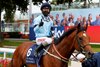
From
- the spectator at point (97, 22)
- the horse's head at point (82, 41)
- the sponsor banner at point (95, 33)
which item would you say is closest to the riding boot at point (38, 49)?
the horse's head at point (82, 41)

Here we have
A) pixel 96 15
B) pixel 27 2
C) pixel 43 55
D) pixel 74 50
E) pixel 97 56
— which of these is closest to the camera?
pixel 97 56

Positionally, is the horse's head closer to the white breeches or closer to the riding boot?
the white breeches

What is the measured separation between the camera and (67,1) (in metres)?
36.5

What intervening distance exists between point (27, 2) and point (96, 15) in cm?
654

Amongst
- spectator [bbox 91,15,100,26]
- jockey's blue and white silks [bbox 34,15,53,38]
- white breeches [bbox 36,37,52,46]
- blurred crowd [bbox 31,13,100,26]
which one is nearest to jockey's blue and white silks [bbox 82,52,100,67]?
white breeches [bbox 36,37,52,46]

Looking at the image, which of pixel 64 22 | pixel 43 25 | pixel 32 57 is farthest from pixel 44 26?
pixel 64 22

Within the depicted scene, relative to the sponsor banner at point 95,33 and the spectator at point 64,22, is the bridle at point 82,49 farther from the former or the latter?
the spectator at point 64,22

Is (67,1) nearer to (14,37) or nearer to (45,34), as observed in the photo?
(14,37)

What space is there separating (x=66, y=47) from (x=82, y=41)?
62 cm

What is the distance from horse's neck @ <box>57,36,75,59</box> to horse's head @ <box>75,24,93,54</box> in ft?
0.82

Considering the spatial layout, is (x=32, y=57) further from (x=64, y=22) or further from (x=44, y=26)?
(x=64, y=22)

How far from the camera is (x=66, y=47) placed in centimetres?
693

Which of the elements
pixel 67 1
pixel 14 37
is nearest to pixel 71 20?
pixel 67 1

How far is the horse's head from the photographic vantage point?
20.5 ft
